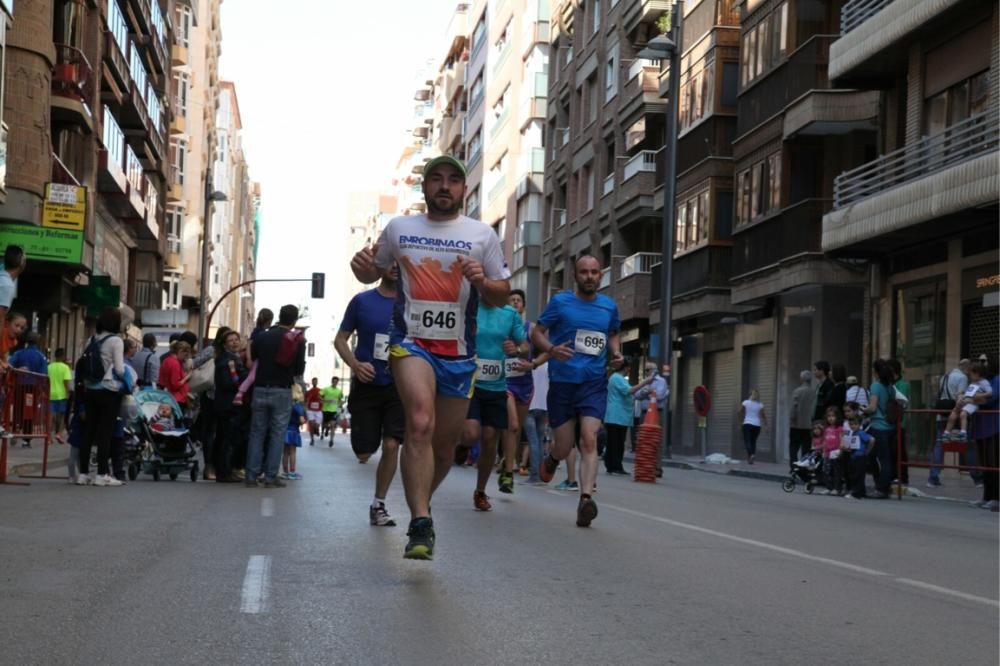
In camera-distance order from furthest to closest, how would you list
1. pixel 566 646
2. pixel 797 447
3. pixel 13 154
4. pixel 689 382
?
pixel 689 382
pixel 13 154
pixel 797 447
pixel 566 646

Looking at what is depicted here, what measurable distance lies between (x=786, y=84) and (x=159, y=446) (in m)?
20.3

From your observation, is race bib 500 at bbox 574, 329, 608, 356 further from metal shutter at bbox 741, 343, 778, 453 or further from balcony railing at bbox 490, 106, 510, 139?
balcony railing at bbox 490, 106, 510, 139

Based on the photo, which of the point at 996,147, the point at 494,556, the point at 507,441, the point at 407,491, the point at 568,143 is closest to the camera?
the point at 407,491

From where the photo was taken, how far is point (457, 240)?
29.2 feet

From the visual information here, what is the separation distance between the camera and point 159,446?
19.3m

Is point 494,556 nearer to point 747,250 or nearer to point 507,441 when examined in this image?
point 507,441

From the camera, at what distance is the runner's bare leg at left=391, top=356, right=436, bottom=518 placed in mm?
8695

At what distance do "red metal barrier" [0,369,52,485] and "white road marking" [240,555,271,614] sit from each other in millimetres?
8835

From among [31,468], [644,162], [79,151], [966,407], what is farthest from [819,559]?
[644,162]

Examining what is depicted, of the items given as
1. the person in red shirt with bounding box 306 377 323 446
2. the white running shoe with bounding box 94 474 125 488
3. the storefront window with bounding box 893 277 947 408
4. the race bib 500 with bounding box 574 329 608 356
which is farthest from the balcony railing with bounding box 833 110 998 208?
the person in red shirt with bounding box 306 377 323 446

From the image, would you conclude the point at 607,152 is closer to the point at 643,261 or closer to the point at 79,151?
the point at 643,261

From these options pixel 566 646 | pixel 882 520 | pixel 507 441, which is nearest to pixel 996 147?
pixel 882 520

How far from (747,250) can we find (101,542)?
94.8ft

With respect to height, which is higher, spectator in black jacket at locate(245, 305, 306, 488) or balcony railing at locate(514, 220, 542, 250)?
balcony railing at locate(514, 220, 542, 250)
